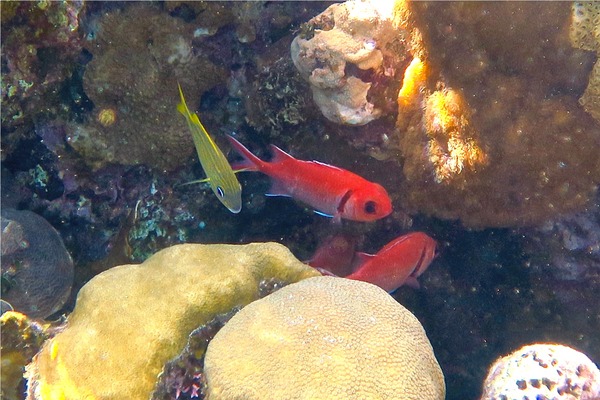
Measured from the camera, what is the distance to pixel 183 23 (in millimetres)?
3924

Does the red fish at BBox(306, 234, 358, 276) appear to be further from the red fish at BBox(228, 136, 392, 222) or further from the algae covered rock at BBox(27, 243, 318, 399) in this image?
the algae covered rock at BBox(27, 243, 318, 399)

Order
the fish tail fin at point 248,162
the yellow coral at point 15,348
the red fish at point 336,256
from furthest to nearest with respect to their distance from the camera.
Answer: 1. the red fish at point 336,256
2. the fish tail fin at point 248,162
3. the yellow coral at point 15,348

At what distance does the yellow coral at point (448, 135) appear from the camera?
311 cm

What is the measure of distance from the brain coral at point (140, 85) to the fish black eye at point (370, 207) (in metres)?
1.84

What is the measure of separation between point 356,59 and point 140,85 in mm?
1952

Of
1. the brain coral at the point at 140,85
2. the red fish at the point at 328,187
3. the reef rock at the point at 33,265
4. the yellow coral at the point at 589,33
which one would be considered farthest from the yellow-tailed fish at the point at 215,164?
the yellow coral at the point at 589,33

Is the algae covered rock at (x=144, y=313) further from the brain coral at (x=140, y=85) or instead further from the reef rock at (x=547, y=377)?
the brain coral at (x=140, y=85)

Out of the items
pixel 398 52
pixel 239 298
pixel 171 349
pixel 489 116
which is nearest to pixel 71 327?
pixel 171 349

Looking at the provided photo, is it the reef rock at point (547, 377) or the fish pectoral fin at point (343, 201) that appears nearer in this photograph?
the reef rock at point (547, 377)

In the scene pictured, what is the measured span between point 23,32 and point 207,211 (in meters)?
2.13

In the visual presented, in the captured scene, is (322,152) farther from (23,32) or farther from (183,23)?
(23,32)

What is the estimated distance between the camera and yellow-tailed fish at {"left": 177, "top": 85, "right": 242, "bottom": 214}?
110 inches

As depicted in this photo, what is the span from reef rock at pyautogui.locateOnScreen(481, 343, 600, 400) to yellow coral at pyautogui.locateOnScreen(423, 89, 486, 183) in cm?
131

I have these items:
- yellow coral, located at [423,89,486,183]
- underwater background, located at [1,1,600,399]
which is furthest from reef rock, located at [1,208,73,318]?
yellow coral, located at [423,89,486,183]
